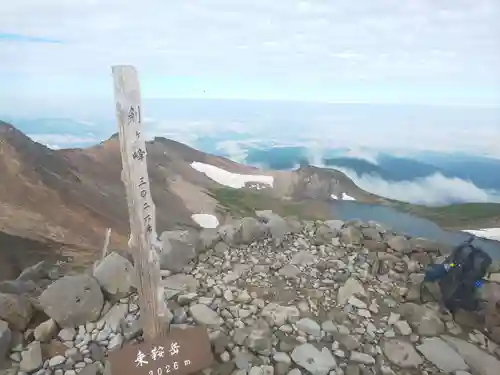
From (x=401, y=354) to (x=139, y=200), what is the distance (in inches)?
63.7

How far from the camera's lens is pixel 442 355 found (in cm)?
246

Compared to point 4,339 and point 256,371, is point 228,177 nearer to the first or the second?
point 256,371

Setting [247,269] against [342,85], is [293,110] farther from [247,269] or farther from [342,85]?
[247,269]

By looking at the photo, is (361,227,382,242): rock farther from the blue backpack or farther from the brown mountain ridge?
the blue backpack

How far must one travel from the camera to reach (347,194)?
306cm

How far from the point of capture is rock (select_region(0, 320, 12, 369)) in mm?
2285

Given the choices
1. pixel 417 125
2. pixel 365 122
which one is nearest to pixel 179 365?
pixel 365 122

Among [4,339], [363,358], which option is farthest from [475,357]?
[4,339]

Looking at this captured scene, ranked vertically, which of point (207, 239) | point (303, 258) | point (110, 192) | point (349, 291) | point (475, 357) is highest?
point (110, 192)

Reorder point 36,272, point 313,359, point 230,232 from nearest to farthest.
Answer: point 313,359 < point 36,272 < point 230,232

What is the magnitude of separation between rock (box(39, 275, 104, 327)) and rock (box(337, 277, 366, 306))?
1415 mm

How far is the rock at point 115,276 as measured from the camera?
8.60ft

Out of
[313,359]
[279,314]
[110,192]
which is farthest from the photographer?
[110,192]

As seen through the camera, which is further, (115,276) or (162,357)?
(115,276)
